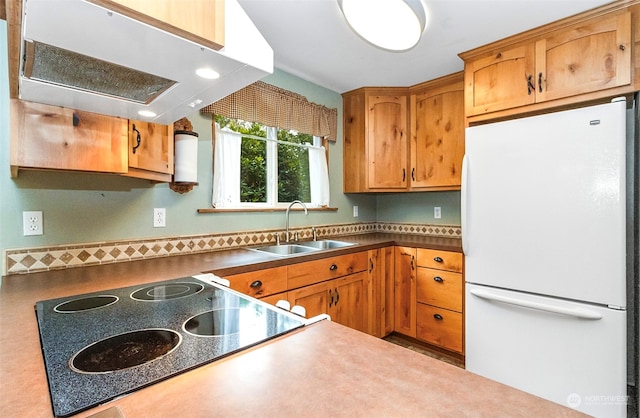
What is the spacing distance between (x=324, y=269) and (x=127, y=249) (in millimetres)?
1191

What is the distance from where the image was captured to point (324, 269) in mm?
2088

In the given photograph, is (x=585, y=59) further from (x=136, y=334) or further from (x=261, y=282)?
(x=136, y=334)

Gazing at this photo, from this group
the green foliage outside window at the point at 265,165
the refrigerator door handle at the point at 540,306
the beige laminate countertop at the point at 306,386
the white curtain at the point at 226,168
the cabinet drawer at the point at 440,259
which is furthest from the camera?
Result: the green foliage outside window at the point at 265,165

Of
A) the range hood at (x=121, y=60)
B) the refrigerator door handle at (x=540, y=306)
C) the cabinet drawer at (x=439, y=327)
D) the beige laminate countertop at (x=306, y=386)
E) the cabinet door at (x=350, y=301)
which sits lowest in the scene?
the cabinet drawer at (x=439, y=327)

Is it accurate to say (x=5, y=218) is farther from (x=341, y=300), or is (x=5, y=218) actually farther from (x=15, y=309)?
(x=341, y=300)

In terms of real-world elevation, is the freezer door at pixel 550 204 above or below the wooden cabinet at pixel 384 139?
below

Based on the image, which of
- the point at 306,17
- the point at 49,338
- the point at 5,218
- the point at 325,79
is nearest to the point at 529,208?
the point at 306,17

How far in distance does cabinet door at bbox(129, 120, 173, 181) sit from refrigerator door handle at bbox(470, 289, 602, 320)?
77.2 inches

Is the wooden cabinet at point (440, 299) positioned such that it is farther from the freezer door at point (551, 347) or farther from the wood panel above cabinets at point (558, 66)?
the wood panel above cabinets at point (558, 66)

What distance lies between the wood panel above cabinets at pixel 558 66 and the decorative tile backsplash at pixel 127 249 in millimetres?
1223

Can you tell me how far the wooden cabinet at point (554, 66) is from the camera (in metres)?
1.72

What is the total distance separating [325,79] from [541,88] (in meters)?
1.64

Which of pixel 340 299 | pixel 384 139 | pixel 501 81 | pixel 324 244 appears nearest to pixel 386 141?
pixel 384 139

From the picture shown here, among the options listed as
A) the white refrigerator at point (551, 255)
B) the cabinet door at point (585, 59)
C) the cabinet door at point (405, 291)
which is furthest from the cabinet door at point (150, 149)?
the cabinet door at point (585, 59)
